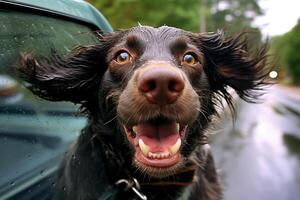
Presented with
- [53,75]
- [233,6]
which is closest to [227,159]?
[53,75]

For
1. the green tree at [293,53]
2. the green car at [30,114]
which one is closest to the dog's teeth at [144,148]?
the green car at [30,114]

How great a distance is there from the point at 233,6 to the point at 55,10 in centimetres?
5853

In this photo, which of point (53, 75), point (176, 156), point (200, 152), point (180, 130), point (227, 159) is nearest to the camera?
point (176, 156)

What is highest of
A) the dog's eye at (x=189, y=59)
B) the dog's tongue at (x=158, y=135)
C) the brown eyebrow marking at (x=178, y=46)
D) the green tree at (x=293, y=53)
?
the brown eyebrow marking at (x=178, y=46)

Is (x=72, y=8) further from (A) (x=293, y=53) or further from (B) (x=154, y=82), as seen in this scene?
(A) (x=293, y=53)

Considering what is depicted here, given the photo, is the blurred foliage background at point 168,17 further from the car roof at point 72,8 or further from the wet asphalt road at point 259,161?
the wet asphalt road at point 259,161

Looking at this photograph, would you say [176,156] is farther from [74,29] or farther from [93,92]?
[74,29]

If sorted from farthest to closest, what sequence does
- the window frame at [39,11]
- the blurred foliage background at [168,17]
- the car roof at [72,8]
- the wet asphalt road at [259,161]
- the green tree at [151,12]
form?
the green tree at [151,12] → the wet asphalt road at [259,161] → the blurred foliage background at [168,17] → the car roof at [72,8] → the window frame at [39,11]

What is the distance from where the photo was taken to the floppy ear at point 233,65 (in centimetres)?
275

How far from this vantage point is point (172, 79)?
161 centimetres

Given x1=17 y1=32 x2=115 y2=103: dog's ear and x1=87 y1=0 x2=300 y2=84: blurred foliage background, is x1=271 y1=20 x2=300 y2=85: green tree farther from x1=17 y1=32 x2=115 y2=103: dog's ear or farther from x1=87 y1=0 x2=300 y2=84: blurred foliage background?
x1=17 y1=32 x2=115 y2=103: dog's ear

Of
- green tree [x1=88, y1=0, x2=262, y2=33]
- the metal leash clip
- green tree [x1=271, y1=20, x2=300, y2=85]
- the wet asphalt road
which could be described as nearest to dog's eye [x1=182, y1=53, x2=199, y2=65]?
the metal leash clip

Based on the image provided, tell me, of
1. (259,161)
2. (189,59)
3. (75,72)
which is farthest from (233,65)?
(259,161)

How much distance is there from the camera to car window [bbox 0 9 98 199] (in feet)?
5.23
